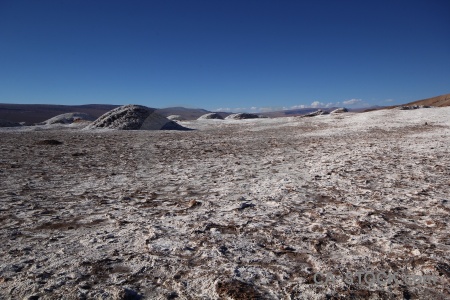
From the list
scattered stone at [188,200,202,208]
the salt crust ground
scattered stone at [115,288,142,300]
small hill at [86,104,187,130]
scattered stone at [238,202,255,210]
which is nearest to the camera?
scattered stone at [115,288,142,300]

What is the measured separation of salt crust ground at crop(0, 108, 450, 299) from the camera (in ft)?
7.54

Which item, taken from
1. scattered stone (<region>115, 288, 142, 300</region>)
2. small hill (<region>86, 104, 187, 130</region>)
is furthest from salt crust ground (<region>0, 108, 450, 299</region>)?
small hill (<region>86, 104, 187, 130</region>)

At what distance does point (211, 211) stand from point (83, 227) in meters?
1.70

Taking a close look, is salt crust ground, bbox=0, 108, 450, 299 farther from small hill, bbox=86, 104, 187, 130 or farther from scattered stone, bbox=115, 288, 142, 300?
small hill, bbox=86, 104, 187, 130

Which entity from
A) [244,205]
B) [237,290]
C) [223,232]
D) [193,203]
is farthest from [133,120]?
[237,290]

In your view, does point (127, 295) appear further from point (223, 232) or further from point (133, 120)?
point (133, 120)

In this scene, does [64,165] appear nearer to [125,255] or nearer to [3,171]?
[3,171]

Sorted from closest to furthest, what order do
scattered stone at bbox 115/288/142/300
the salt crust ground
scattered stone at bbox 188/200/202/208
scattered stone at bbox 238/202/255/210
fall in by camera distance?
scattered stone at bbox 115/288/142/300, the salt crust ground, scattered stone at bbox 238/202/255/210, scattered stone at bbox 188/200/202/208

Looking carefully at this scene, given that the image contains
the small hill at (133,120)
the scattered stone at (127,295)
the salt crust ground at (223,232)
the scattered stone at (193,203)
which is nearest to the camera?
the scattered stone at (127,295)

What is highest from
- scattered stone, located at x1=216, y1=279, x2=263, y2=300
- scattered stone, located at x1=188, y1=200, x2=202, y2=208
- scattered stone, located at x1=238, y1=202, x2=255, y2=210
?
scattered stone, located at x1=188, y1=200, x2=202, y2=208

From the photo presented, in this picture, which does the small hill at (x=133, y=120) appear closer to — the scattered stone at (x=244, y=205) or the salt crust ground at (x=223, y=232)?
the salt crust ground at (x=223, y=232)

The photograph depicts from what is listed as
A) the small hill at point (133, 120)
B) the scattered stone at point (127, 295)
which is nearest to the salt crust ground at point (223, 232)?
the scattered stone at point (127, 295)

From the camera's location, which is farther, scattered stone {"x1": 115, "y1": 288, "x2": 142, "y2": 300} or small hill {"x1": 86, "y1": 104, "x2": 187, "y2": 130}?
small hill {"x1": 86, "y1": 104, "x2": 187, "y2": 130}

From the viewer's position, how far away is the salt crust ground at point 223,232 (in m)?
2.30
